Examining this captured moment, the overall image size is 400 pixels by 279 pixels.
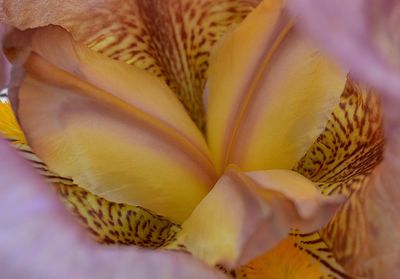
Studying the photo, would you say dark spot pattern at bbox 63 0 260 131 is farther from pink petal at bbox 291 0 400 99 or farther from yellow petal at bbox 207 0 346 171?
pink petal at bbox 291 0 400 99

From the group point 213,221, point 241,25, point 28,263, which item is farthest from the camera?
point 241,25

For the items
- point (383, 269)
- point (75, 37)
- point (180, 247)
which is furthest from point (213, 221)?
point (75, 37)

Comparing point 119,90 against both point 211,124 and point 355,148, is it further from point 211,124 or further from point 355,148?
point 355,148

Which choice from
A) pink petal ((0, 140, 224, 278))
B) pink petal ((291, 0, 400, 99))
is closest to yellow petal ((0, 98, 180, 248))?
pink petal ((0, 140, 224, 278))

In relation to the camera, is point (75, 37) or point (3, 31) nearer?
point (3, 31)

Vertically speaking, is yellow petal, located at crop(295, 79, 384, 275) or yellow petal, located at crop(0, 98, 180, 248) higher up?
yellow petal, located at crop(295, 79, 384, 275)

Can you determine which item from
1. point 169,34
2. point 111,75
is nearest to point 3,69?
point 111,75

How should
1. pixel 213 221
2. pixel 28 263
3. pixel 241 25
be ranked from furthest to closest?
pixel 241 25 < pixel 213 221 < pixel 28 263

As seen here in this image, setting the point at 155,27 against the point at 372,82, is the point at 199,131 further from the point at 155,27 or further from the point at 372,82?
the point at 372,82
